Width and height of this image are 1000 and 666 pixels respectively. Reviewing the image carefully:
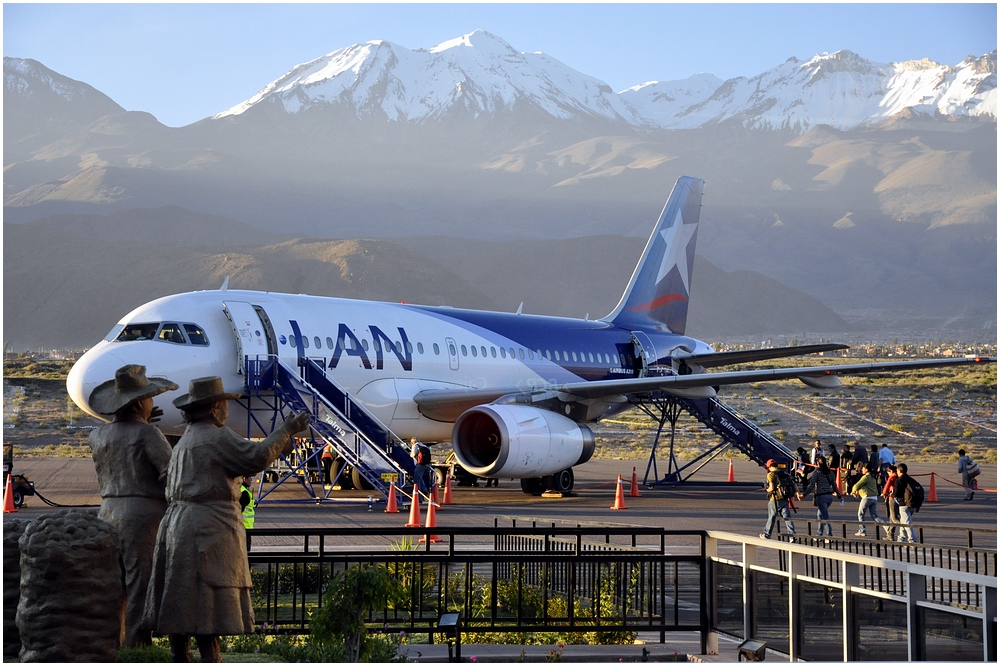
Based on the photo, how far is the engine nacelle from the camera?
22.3 meters

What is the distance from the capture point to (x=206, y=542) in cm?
714

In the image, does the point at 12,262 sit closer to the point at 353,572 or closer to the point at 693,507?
the point at 693,507

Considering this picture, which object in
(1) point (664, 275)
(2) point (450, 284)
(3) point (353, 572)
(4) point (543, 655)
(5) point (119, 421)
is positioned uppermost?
(2) point (450, 284)

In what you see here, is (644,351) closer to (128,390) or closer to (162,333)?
(162,333)

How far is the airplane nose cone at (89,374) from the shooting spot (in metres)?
19.1

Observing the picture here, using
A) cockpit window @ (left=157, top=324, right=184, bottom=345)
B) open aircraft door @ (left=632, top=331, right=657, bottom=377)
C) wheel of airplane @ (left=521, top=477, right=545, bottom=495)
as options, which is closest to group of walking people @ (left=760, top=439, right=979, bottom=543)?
wheel of airplane @ (left=521, top=477, right=545, bottom=495)

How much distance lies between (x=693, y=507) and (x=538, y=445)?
3322mm

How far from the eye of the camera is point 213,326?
2145cm

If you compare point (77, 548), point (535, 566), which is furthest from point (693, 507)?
point (77, 548)

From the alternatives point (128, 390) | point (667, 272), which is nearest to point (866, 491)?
point (128, 390)

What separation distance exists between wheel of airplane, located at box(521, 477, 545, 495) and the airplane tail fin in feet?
24.9

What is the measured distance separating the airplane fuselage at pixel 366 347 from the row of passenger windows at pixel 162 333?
17 mm

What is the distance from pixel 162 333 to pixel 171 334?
15 cm

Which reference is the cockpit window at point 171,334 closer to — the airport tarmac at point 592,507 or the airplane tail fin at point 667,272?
the airport tarmac at point 592,507
